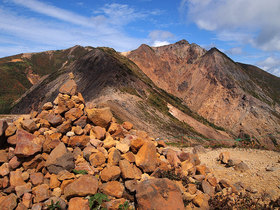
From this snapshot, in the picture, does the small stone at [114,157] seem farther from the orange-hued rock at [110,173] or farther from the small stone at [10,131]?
the small stone at [10,131]

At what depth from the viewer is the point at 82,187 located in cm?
550

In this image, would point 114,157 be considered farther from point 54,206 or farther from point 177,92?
point 177,92

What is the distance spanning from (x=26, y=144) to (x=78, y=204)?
264cm

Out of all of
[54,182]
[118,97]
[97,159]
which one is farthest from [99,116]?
[118,97]

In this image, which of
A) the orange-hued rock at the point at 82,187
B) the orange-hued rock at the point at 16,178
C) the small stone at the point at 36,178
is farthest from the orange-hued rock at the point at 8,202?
the orange-hued rock at the point at 82,187

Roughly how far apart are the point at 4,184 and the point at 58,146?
1769mm

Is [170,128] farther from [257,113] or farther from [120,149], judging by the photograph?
[257,113]

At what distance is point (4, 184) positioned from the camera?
550cm

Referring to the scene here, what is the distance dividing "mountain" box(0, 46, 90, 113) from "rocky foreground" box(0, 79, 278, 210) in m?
39.7

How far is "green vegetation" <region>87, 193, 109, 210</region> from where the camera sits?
5.32m

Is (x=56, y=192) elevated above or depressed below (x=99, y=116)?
below

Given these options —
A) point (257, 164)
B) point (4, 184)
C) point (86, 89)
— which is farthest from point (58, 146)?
point (86, 89)

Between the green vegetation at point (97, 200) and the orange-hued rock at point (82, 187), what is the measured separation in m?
0.18

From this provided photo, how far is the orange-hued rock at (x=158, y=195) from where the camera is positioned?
539 centimetres
